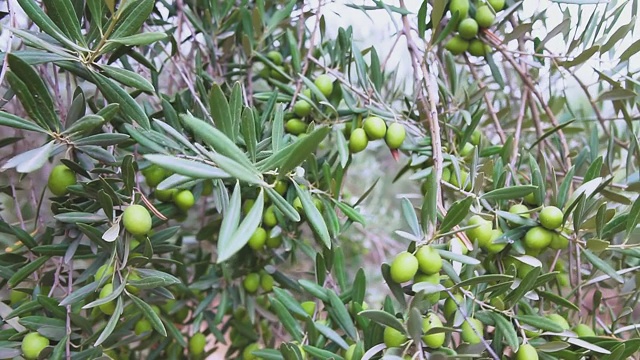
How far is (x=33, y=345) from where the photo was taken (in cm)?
68

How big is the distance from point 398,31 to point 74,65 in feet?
1.88

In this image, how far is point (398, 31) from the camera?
941mm

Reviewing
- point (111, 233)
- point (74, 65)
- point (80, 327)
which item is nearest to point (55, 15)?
point (74, 65)

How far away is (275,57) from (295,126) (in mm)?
220

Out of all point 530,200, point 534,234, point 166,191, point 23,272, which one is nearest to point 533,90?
point 530,200

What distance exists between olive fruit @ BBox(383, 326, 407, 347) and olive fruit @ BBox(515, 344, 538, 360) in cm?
15

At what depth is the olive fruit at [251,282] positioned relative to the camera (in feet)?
3.21

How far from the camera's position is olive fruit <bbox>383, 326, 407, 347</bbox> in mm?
616

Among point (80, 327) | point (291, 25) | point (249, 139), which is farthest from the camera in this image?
point (291, 25)

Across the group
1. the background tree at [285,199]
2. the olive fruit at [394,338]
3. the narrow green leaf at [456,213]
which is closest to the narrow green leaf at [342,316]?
the background tree at [285,199]

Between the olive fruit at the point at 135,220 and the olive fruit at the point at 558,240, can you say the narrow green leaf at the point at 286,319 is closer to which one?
the olive fruit at the point at 135,220

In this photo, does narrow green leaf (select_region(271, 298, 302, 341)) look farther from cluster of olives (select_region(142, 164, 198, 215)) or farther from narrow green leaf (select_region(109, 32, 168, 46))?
narrow green leaf (select_region(109, 32, 168, 46))

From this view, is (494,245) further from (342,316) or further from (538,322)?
(342,316)

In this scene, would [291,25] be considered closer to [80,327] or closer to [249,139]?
[249,139]
